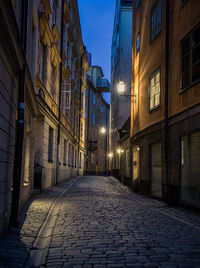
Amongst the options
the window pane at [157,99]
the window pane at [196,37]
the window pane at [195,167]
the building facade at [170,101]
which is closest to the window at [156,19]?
the building facade at [170,101]

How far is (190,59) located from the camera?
9.24 metres

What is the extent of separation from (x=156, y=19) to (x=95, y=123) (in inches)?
1422

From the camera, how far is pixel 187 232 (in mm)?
5949

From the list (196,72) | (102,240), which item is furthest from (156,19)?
(102,240)

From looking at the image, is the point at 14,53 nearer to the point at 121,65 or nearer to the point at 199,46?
the point at 199,46

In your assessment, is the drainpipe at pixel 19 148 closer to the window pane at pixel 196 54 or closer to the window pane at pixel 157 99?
the window pane at pixel 196 54

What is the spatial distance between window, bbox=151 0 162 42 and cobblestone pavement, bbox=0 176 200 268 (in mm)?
7946

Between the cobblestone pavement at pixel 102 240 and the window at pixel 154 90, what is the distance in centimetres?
568

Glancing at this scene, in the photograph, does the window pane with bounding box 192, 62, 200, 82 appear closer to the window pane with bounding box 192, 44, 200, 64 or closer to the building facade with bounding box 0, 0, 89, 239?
the window pane with bounding box 192, 44, 200, 64

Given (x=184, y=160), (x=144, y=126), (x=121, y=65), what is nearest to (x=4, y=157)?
(x=184, y=160)

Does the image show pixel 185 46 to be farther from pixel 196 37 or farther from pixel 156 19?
pixel 156 19

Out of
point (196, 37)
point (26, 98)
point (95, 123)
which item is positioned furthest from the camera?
point (95, 123)

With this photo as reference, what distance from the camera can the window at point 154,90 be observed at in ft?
40.5

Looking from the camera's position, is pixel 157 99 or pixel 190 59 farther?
pixel 157 99
